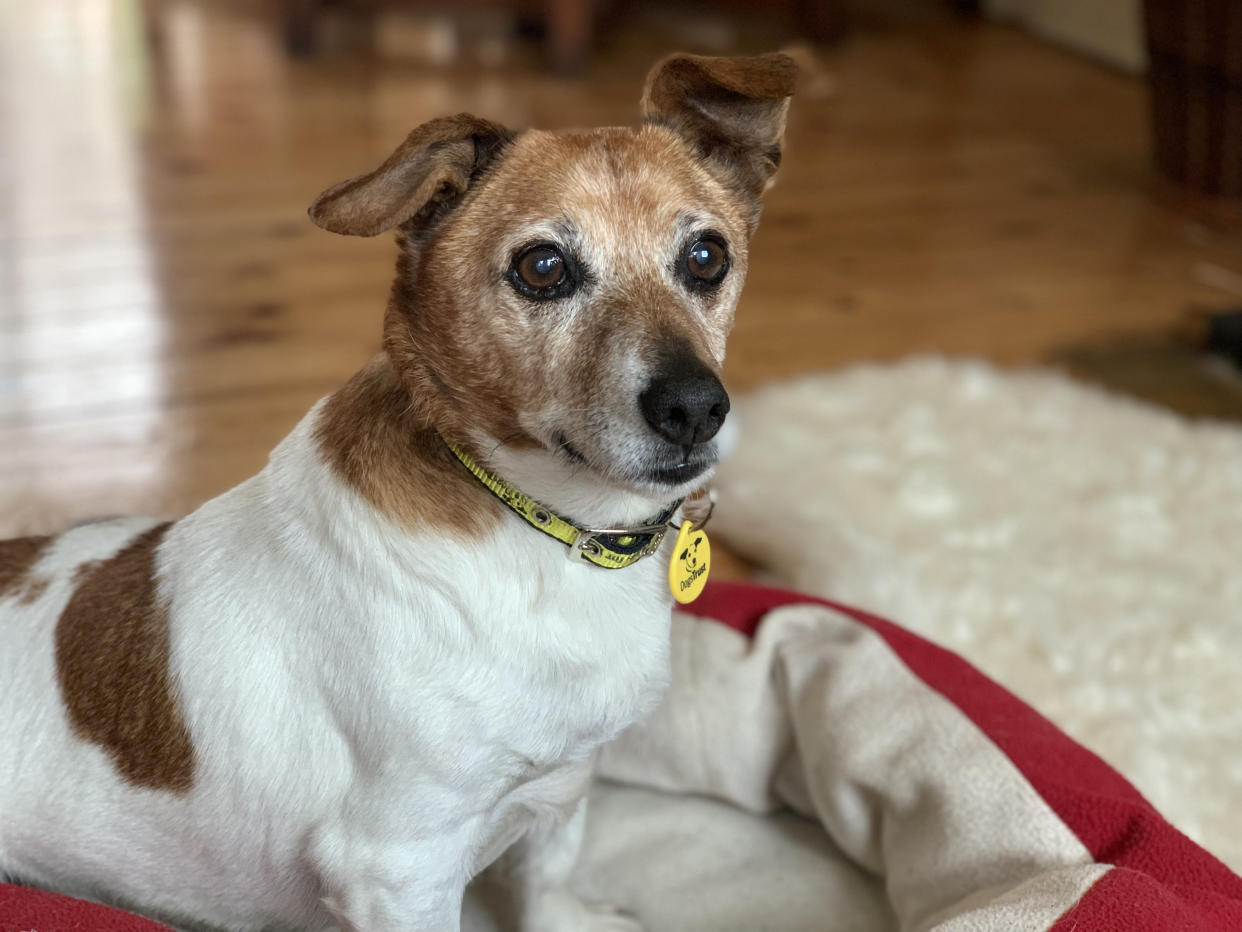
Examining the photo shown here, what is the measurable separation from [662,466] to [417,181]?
34 cm

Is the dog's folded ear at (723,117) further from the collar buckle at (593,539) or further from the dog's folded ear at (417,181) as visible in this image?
the collar buckle at (593,539)

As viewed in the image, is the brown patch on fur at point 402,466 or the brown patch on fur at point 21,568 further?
the brown patch on fur at point 21,568

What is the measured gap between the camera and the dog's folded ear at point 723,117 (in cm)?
128

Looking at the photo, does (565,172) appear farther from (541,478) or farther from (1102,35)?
(1102,35)

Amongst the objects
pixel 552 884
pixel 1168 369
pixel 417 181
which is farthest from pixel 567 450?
pixel 1168 369

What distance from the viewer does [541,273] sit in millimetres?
1185

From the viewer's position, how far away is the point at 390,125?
407 cm

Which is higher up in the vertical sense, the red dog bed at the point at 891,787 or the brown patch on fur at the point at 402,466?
the brown patch on fur at the point at 402,466

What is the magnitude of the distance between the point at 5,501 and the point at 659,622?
1506 mm

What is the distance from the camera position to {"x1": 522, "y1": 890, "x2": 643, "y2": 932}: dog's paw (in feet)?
4.70

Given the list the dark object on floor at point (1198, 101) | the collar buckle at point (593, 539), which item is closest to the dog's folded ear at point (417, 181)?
the collar buckle at point (593, 539)

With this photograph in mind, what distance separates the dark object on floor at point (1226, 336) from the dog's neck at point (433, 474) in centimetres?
213

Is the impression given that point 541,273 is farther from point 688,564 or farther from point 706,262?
point 688,564

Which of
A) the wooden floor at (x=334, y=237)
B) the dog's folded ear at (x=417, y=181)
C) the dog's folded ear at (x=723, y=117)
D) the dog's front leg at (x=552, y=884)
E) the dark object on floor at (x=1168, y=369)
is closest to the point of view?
the dog's folded ear at (x=417, y=181)
